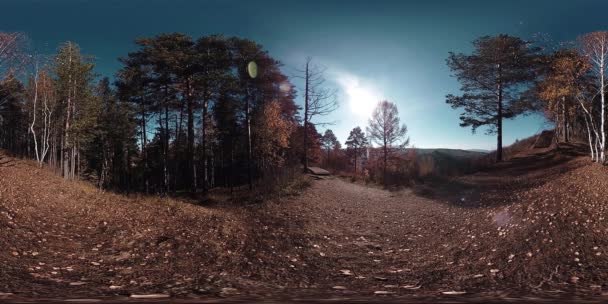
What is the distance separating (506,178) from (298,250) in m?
20.2

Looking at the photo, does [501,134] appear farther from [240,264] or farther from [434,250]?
[240,264]

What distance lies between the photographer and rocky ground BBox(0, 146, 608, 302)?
5.32 m

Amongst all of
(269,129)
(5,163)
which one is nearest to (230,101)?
(269,129)

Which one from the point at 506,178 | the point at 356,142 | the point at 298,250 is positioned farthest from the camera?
the point at 356,142

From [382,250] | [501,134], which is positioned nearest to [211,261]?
[382,250]

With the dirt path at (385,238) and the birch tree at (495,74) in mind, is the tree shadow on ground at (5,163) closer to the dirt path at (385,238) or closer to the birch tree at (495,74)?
the dirt path at (385,238)

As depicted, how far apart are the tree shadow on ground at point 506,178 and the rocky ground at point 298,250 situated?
370 cm

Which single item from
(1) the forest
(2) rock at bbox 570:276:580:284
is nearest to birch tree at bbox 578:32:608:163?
(1) the forest

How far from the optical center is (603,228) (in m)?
7.55

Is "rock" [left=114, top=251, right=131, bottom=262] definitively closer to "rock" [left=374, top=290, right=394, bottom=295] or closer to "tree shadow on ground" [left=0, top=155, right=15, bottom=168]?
"rock" [left=374, top=290, right=394, bottom=295]

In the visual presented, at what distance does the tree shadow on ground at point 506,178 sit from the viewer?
1797 cm

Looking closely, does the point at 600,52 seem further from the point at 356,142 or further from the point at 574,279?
the point at 356,142

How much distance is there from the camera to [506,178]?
23062 millimetres

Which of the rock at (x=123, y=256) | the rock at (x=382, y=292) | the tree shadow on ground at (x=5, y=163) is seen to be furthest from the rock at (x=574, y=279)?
the tree shadow on ground at (x=5, y=163)
